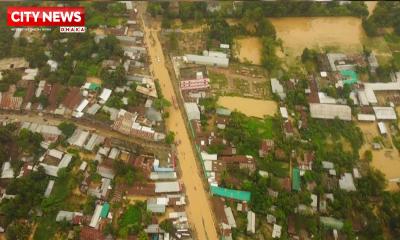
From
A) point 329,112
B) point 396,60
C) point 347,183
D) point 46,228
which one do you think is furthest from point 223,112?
point 396,60

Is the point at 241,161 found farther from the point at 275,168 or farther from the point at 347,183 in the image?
the point at 347,183

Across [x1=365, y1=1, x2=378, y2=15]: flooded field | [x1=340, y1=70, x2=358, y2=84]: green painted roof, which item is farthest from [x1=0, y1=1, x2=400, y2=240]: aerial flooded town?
[x1=365, y1=1, x2=378, y2=15]: flooded field

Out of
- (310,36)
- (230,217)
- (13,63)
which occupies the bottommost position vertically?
(230,217)

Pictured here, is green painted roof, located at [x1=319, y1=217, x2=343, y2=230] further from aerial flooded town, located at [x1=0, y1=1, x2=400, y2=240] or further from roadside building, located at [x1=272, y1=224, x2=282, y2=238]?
roadside building, located at [x1=272, y1=224, x2=282, y2=238]

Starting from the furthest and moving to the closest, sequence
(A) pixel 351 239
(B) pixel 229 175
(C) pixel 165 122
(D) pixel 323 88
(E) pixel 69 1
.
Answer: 1. (E) pixel 69 1
2. (D) pixel 323 88
3. (C) pixel 165 122
4. (B) pixel 229 175
5. (A) pixel 351 239

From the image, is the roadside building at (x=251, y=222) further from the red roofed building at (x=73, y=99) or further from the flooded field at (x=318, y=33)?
the flooded field at (x=318, y=33)

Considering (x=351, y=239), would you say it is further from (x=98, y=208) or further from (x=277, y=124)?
(x=98, y=208)

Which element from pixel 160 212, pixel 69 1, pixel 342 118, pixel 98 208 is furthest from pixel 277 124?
pixel 69 1
